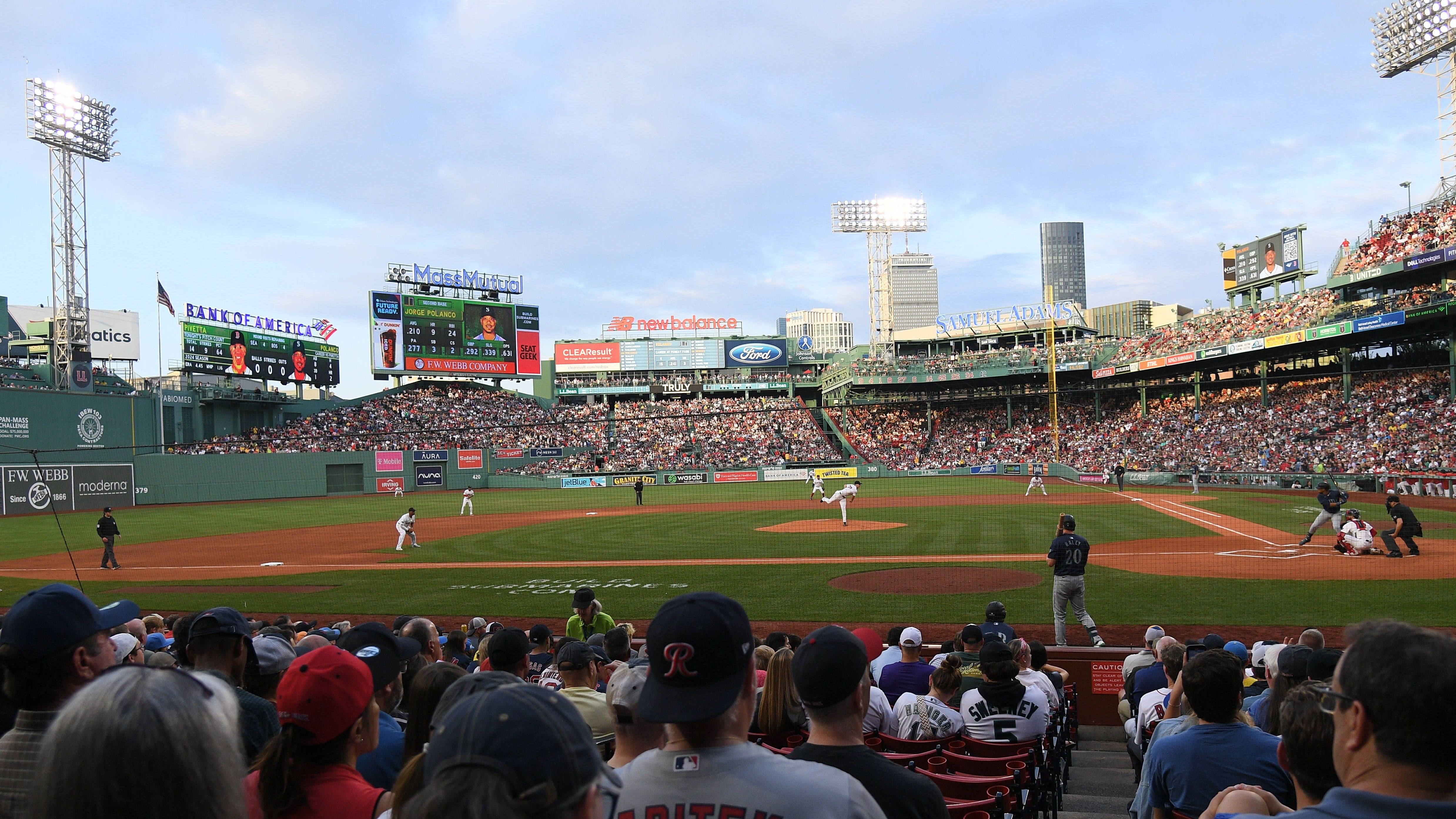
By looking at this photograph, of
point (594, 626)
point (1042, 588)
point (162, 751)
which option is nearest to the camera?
point (162, 751)

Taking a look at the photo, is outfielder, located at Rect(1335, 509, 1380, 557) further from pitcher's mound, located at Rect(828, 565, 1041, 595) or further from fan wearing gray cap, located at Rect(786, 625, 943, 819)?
fan wearing gray cap, located at Rect(786, 625, 943, 819)

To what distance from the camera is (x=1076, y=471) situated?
49438 mm

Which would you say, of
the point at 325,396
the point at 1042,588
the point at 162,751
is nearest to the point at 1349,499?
the point at 1042,588

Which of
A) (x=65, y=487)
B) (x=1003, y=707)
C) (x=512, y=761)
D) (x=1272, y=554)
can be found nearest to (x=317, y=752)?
(x=512, y=761)

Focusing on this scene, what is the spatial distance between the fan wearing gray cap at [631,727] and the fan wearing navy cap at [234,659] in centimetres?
201

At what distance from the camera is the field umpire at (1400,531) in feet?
59.0

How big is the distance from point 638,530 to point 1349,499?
90.3ft

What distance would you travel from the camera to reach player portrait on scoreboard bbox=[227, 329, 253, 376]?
5819cm

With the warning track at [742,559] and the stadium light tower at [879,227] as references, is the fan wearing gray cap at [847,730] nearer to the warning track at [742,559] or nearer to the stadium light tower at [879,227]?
the warning track at [742,559]

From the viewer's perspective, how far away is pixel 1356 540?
18.5 metres

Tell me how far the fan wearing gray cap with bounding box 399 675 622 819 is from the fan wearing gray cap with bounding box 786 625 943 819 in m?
1.39

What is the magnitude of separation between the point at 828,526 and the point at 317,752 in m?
26.8

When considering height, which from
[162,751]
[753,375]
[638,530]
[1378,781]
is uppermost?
[753,375]

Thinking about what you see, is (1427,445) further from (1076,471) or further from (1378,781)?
(1378,781)
